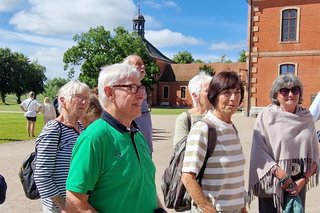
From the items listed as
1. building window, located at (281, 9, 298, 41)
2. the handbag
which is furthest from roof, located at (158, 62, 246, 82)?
the handbag

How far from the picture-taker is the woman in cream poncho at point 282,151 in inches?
152

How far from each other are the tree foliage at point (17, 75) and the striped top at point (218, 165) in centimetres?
8294

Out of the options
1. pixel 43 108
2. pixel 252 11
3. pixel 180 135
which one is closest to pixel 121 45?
pixel 252 11

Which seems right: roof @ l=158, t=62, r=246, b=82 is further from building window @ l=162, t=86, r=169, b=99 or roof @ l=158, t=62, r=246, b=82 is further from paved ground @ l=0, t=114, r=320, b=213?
paved ground @ l=0, t=114, r=320, b=213

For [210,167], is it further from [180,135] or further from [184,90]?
[184,90]

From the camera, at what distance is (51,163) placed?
10.4 ft

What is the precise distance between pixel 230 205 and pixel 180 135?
1058 millimetres

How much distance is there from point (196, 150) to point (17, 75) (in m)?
84.8

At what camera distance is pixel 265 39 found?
31.4 metres

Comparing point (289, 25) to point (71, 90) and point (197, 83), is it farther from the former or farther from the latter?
point (71, 90)

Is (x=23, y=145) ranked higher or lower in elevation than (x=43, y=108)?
lower

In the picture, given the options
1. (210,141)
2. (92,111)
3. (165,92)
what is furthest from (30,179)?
(165,92)

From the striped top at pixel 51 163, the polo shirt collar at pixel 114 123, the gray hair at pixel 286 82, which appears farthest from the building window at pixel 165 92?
the polo shirt collar at pixel 114 123

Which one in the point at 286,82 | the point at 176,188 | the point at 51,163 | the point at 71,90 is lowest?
the point at 176,188
